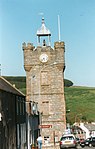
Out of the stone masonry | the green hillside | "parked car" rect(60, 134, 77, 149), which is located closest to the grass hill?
the green hillside

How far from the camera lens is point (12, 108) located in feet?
143

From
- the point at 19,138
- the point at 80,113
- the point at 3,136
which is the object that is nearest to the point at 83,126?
the point at 80,113

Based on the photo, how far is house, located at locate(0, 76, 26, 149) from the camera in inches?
1458

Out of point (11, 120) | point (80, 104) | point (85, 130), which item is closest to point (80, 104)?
point (80, 104)

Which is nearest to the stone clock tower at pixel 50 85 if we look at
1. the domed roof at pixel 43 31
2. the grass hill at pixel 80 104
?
the domed roof at pixel 43 31

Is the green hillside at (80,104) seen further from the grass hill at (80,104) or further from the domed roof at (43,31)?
the domed roof at (43,31)

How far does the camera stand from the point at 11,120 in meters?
42.3

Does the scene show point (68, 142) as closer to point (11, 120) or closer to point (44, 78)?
point (11, 120)

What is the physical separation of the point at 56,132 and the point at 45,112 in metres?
3.53

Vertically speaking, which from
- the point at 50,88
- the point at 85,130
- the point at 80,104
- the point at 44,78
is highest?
the point at 80,104

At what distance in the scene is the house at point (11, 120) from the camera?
3703 centimetres

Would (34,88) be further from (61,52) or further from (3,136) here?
(3,136)

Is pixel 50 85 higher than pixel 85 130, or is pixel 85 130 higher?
pixel 50 85

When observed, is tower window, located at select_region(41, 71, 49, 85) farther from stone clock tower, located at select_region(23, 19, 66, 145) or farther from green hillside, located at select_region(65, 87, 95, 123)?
green hillside, located at select_region(65, 87, 95, 123)
